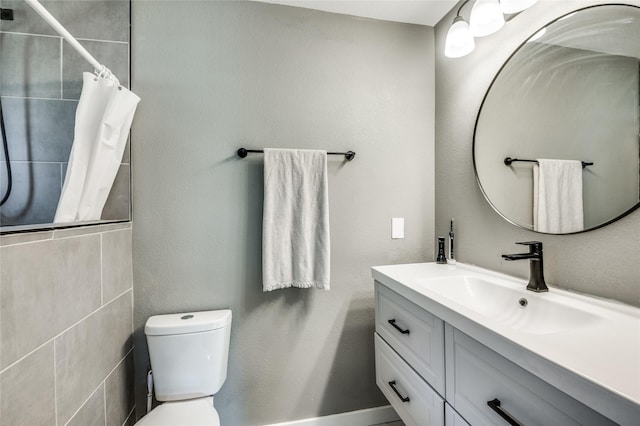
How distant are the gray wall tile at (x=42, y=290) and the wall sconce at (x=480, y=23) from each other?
1.72 metres

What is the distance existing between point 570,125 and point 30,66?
2123mm

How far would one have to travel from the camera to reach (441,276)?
1206 mm

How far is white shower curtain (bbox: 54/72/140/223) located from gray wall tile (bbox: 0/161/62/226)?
18 centimetres

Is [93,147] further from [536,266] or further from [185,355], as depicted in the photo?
[536,266]

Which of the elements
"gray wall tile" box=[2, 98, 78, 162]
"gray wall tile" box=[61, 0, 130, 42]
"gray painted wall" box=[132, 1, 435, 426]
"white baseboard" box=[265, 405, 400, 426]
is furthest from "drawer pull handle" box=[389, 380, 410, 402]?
"gray wall tile" box=[61, 0, 130, 42]

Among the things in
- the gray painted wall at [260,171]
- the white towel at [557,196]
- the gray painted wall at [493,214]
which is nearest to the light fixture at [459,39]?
the gray painted wall at [493,214]

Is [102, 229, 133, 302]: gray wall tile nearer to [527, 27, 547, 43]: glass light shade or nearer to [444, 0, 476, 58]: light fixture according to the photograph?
[444, 0, 476, 58]: light fixture

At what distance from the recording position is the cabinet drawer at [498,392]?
521 millimetres

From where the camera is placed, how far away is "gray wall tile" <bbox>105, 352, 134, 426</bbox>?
1.09 meters

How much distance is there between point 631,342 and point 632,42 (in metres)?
0.83

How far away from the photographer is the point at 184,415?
3.52ft

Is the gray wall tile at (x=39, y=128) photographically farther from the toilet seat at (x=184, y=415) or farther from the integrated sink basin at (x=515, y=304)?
the integrated sink basin at (x=515, y=304)

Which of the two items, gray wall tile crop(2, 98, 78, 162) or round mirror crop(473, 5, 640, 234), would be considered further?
gray wall tile crop(2, 98, 78, 162)

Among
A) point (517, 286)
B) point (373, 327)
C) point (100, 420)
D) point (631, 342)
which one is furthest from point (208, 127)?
point (631, 342)
